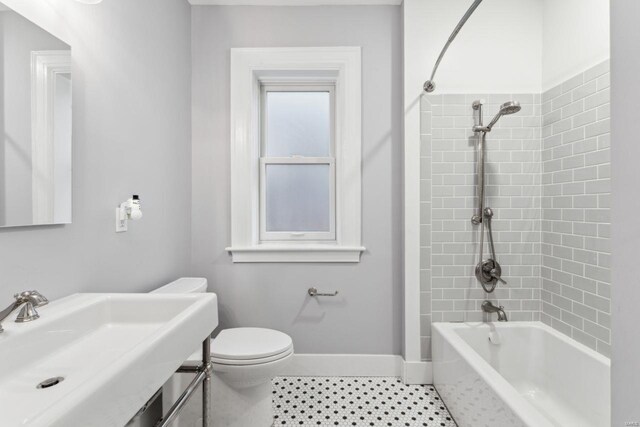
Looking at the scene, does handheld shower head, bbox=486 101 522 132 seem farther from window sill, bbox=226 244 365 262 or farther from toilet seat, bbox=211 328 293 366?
toilet seat, bbox=211 328 293 366

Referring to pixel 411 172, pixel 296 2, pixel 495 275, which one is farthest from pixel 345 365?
pixel 296 2

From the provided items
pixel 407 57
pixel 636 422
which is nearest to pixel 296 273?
pixel 407 57

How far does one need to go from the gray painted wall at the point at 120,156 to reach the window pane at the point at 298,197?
551 millimetres

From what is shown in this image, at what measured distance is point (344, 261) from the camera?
1985 mm

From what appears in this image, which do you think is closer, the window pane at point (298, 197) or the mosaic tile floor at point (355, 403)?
the mosaic tile floor at point (355, 403)

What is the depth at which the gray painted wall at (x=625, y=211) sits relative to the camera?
475 mm

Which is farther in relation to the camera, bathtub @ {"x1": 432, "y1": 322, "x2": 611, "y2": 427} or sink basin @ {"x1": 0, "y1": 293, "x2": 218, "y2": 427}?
bathtub @ {"x1": 432, "y1": 322, "x2": 611, "y2": 427}

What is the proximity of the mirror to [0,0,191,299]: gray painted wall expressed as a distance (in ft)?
0.18

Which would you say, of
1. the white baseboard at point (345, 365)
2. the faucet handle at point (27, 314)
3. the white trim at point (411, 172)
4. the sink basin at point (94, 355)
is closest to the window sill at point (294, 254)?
the white trim at point (411, 172)

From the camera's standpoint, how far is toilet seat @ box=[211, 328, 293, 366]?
1.39 metres

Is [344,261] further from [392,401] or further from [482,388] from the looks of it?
[482,388]

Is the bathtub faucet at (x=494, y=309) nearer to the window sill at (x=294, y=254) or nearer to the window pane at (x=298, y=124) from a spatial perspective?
the window sill at (x=294, y=254)

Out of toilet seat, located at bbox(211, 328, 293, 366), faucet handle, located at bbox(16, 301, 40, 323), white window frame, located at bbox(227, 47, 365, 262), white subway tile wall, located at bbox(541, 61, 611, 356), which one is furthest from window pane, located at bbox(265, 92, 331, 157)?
faucet handle, located at bbox(16, 301, 40, 323)

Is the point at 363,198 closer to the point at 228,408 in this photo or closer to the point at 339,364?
the point at 339,364
